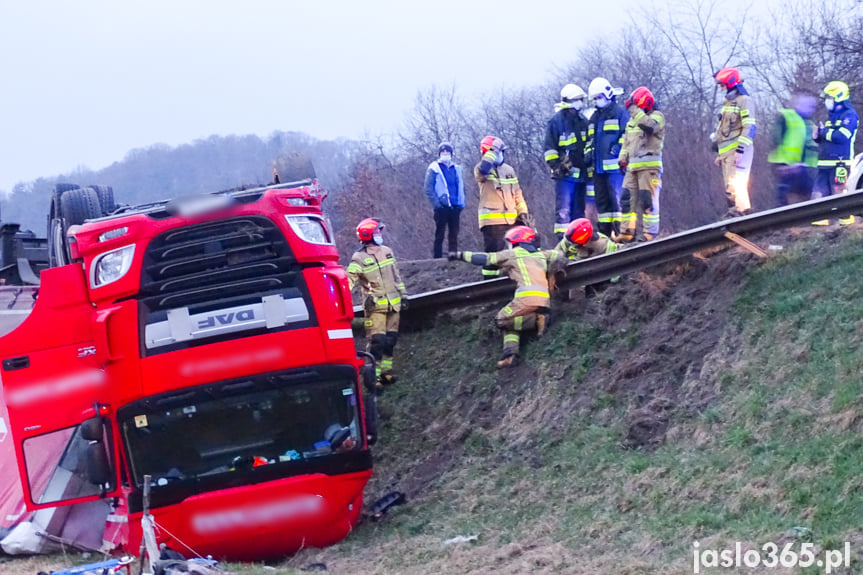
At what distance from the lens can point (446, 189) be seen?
590 inches

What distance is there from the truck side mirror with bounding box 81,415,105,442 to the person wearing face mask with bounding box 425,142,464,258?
23.6 ft

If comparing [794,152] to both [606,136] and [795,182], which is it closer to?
[795,182]

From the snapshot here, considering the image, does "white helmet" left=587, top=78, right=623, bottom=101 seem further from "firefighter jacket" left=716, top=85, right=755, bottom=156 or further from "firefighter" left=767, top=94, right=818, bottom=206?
"firefighter" left=767, top=94, right=818, bottom=206

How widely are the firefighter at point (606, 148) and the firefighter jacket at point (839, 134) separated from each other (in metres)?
2.35

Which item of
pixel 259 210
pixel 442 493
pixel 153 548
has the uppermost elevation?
pixel 259 210

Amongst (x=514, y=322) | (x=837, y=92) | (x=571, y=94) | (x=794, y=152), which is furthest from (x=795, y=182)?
(x=514, y=322)

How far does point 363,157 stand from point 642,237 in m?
27.8

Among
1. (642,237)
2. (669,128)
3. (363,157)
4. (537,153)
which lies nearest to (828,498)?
(642,237)

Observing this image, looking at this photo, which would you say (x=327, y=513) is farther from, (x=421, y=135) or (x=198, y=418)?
(x=421, y=135)

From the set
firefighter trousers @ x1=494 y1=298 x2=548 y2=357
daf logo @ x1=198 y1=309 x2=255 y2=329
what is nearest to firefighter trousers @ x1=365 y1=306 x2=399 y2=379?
firefighter trousers @ x1=494 y1=298 x2=548 y2=357

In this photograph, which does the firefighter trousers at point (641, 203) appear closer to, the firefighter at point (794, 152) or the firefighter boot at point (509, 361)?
the firefighter at point (794, 152)

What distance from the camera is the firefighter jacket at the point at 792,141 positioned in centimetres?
1317

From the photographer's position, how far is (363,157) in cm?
4009

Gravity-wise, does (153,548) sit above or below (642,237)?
below
